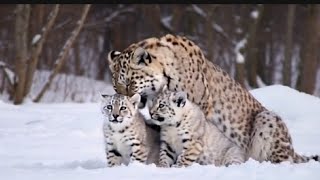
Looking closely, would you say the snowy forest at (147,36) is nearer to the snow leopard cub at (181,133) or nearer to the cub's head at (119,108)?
the snow leopard cub at (181,133)

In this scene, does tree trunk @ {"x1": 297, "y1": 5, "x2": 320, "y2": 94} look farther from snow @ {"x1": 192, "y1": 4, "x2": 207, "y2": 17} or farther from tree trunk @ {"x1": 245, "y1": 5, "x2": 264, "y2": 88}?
snow @ {"x1": 192, "y1": 4, "x2": 207, "y2": 17}

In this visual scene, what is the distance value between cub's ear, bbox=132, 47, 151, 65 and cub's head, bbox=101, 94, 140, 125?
0.50 m

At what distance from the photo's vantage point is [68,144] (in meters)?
11.0

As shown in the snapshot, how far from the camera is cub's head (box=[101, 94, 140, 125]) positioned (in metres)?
8.07

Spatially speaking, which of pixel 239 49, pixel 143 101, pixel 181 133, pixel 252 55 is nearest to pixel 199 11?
pixel 252 55

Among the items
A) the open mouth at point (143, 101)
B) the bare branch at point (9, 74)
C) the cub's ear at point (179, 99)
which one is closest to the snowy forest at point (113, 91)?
the bare branch at point (9, 74)

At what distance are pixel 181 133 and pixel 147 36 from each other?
17.5m

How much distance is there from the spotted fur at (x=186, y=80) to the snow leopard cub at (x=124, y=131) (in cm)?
40

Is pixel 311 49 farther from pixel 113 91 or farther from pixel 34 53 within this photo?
pixel 34 53

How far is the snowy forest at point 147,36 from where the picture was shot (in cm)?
1939

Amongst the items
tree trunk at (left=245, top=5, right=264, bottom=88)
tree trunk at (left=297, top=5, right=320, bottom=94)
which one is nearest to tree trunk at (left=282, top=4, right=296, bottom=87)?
tree trunk at (left=245, top=5, right=264, bottom=88)

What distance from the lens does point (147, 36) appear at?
25.8 metres

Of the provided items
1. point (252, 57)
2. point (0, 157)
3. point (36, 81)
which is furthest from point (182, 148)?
point (252, 57)

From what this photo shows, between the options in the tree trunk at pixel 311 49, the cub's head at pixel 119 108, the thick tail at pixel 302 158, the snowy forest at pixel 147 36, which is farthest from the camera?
the snowy forest at pixel 147 36
